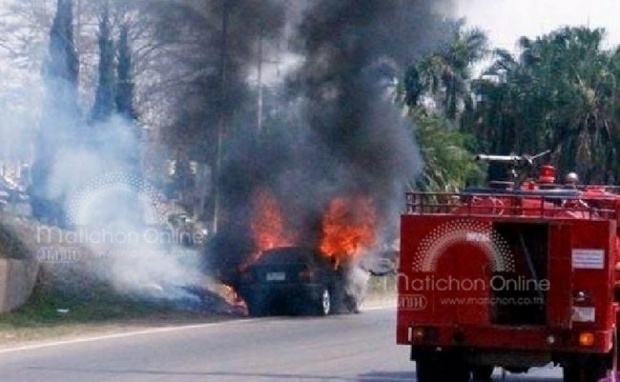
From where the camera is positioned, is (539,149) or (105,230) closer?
(105,230)

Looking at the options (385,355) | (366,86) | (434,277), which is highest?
(366,86)

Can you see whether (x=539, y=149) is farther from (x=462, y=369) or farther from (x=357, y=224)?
(x=462, y=369)

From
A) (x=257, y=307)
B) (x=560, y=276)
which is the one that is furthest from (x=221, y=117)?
(x=560, y=276)

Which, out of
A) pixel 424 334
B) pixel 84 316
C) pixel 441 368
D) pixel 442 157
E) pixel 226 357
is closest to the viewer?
pixel 424 334

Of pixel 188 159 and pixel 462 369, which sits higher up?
pixel 188 159

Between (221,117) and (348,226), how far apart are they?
3.66 meters

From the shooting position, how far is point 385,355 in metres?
20.7

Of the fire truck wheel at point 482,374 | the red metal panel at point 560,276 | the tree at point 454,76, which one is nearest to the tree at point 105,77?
the tree at point 454,76

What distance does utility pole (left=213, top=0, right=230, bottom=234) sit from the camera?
3162 centimetres

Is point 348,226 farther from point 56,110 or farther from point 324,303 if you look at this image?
point 56,110

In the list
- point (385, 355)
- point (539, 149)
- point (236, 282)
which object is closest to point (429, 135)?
point (539, 149)

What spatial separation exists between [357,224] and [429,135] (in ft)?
54.3

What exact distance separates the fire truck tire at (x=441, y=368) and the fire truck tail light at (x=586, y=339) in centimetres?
127

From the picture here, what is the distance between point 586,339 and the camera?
14.5 meters
